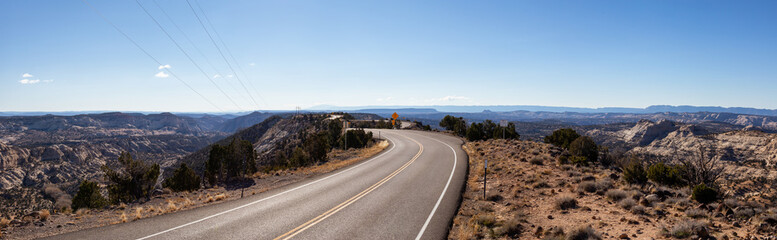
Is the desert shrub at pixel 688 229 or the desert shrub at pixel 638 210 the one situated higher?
the desert shrub at pixel 688 229

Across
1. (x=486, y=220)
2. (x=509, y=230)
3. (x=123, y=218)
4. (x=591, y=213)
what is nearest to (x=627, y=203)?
(x=591, y=213)

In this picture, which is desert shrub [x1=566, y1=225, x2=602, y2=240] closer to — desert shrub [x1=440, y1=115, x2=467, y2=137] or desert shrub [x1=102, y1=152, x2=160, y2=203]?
desert shrub [x1=102, y1=152, x2=160, y2=203]

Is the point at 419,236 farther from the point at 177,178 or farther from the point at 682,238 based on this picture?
the point at 177,178

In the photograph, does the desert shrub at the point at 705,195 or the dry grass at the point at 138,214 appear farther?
the desert shrub at the point at 705,195

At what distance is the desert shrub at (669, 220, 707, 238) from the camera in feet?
28.0

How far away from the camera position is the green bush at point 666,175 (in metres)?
16.7

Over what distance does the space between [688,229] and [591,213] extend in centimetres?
386

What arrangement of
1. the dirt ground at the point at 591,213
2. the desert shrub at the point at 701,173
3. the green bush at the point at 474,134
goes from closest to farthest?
the dirt ground at the point at 591,213 → the desert shrub at the point at 701,173 → the green bush at the point at 474,134

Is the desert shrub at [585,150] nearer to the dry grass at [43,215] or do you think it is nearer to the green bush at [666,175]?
the green bush at [666,175]

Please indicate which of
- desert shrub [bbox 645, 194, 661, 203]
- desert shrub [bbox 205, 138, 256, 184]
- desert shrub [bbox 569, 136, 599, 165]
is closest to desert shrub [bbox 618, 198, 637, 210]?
desert shrub [bbox 645, 194, 661, 203]

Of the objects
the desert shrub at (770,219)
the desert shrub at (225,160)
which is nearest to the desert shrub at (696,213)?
the desert shrub at (770,219)

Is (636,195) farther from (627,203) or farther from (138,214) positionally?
(138,214)

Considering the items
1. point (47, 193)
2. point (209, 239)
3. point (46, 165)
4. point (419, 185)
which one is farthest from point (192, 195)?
point (46, 165)

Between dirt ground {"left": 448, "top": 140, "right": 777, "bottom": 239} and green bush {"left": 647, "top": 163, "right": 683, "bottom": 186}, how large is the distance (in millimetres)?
1786
